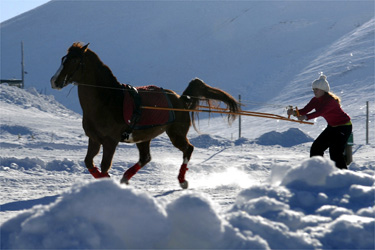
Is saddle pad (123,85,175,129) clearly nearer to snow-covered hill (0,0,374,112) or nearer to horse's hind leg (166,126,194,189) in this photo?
horse's hind leg (166,126,194,189)

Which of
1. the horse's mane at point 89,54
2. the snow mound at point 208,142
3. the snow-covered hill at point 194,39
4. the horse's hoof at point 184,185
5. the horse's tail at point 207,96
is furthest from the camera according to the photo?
the snow-covered hill at point 194,39

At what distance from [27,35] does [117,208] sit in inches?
2545

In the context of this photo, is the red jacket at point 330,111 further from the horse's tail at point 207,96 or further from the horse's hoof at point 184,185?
the horse's hoof at point 184,185

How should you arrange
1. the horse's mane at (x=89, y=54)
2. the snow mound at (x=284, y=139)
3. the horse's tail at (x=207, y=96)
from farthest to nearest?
the snow mound at (x=284, y=139), the horse's tail at (x=207, y=96), the horse's mane at (x=89, y=54)

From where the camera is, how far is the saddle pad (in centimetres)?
754

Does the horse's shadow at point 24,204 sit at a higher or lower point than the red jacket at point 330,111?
lower

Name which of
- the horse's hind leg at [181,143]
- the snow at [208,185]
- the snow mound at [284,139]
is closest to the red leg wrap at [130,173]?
the snow at [208,185]

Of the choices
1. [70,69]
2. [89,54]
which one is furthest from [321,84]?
[70,69]

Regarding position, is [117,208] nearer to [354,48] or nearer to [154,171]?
[154,171]

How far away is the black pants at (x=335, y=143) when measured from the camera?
7348 mm

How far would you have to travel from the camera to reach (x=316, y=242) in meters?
A: 3.93

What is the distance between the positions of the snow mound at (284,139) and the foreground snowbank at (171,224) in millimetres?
14153

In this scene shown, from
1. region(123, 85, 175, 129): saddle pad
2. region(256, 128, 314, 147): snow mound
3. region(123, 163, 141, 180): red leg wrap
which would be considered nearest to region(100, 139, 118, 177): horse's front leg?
region(123, 85, 175, 129): saddle pad

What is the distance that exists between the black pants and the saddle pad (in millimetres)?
2071
